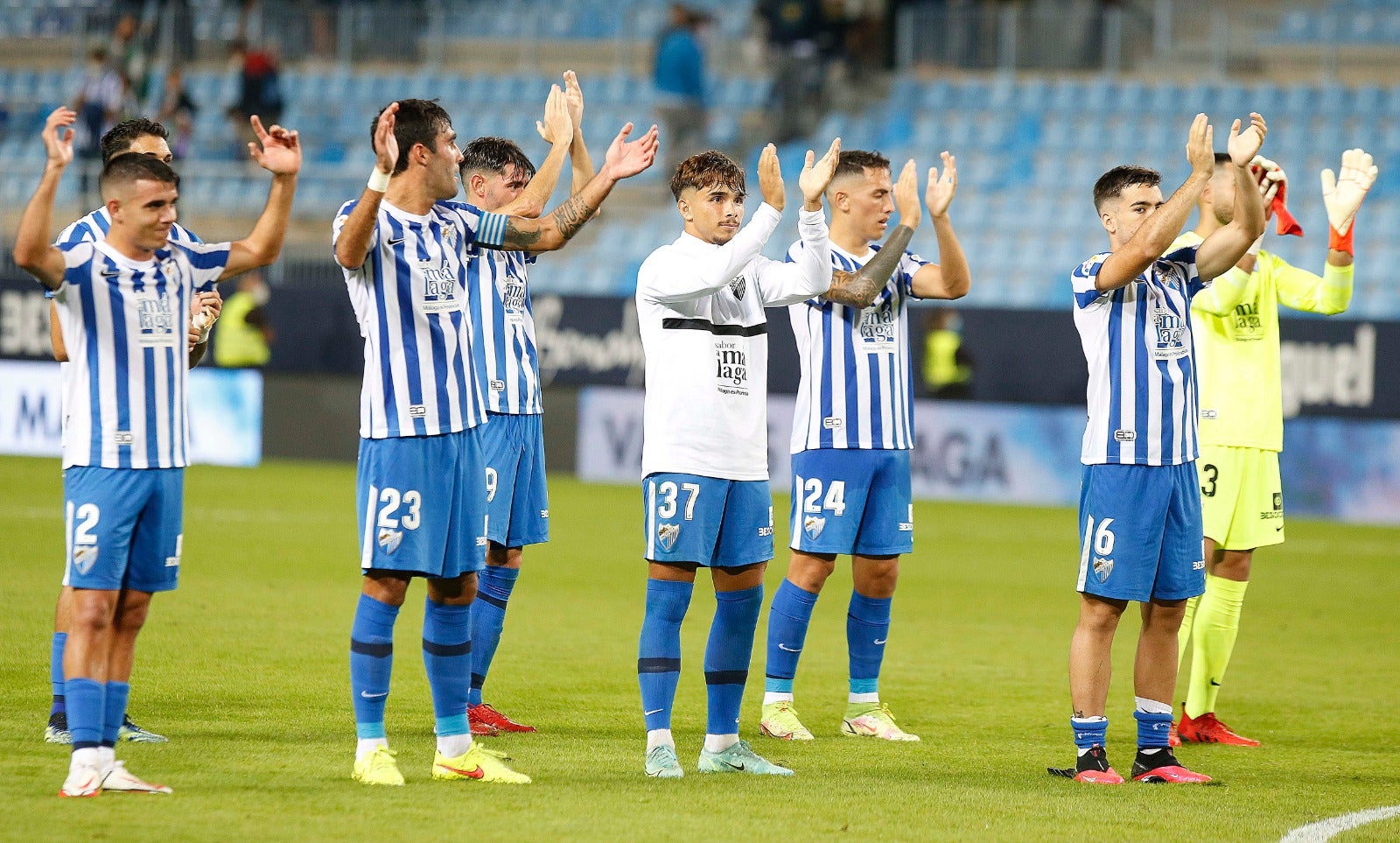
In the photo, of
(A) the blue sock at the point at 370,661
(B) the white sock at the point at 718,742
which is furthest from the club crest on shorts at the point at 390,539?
(B) the white sock at the point at 718,742

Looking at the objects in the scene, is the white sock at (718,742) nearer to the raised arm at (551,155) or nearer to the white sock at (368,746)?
the white sock at (368,746)

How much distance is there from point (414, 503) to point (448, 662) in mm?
584

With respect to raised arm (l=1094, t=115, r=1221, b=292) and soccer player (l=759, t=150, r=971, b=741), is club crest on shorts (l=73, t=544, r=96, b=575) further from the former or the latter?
raised arm (l=1094, t=115, r=1221, b=292)

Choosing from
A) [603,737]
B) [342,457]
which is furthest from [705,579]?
[342,457]

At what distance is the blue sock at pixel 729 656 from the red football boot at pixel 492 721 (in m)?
0.96

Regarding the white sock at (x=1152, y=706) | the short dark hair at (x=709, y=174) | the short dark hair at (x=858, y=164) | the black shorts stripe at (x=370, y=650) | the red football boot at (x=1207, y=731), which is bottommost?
the red football boot at (x=1207, y=731)

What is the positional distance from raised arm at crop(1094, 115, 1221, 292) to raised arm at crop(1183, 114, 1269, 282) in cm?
11

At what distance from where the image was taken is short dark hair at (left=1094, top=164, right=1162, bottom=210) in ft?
20.6

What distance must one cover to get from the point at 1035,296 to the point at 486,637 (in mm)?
13579

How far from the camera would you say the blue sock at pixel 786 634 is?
6953mm

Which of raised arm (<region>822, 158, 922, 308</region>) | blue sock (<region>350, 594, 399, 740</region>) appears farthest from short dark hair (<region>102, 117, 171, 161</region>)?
raised arm (<region>822, 158, 922, 308</region>)

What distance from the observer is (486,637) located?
22.8 ft

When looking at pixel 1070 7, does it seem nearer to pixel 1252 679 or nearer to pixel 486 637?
pixel 1252 679

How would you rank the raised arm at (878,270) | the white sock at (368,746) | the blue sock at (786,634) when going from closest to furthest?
the white sock at (368,746)
the raised arm at (878,270)
the blue sock at (786,634)
